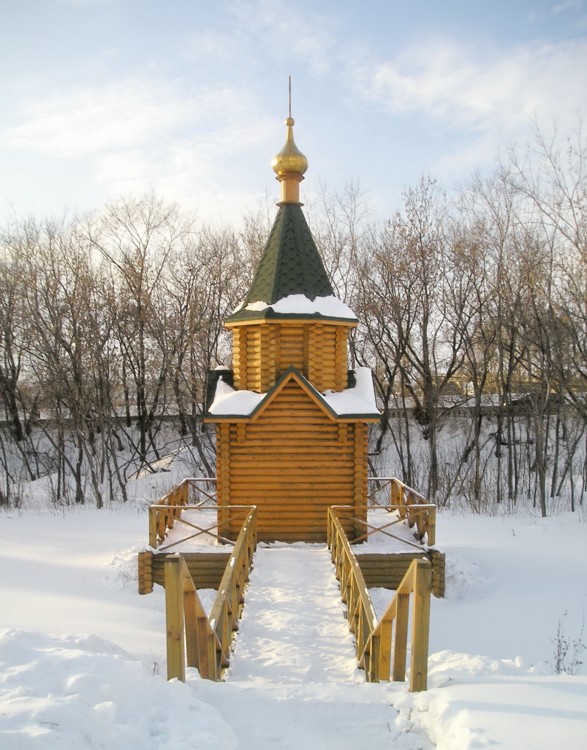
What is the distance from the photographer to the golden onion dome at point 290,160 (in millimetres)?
11820

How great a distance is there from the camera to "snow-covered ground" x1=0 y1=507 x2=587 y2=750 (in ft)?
10.3

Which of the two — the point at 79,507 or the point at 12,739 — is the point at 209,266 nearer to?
the point at 79,507

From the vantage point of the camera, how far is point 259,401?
10.7 metres

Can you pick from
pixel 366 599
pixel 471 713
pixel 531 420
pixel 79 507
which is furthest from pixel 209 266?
pixel 471 713

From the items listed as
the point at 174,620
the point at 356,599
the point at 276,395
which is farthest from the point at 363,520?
the point at 174,620

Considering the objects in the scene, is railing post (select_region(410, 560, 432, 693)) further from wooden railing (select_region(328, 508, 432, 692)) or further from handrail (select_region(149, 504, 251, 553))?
handrail (select_region(149, 504, 251, 553))

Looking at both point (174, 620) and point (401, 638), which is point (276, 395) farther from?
point (174, 620)

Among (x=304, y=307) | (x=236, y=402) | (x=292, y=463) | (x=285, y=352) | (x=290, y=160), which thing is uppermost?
(x=290, y=160)

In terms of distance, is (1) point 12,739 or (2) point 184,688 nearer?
(1) point 12,739

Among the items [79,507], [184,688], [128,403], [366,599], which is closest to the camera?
[184,688]

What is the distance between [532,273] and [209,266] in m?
12.8

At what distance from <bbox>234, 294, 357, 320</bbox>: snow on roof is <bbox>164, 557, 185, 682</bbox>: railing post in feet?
24.4

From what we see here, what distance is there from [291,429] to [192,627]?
663cm

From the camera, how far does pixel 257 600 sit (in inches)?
280
